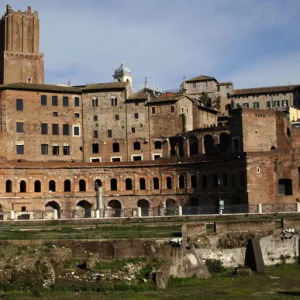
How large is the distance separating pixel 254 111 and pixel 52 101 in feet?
80.5

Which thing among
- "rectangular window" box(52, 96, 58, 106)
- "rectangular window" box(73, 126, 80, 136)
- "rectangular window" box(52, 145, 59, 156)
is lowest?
"rectangular window" box(52, 145, 59, 156)

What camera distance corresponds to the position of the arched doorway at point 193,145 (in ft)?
233

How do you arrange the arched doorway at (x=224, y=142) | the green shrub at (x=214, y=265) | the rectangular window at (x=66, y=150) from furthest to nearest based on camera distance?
the rectangular window at (x=66, y=150) < the arched doorway at (x=224, y=142) < the green shrub at (x=214, y=265)

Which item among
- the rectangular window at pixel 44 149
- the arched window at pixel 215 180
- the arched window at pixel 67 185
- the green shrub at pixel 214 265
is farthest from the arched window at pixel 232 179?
the green shrub at pixel 214 265

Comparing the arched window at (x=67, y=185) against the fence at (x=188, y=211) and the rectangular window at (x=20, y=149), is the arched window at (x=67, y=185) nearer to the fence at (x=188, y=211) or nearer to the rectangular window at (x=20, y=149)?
the rectangular window at (x=20, y=149)

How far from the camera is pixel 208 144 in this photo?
7138 centimetres

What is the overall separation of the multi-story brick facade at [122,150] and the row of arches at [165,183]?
11 centimetres

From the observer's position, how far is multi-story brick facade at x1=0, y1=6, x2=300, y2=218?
6222 centimetres

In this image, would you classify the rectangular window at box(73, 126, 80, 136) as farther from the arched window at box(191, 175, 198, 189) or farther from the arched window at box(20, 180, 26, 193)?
the arched window at box(191, 175, 198, 189)

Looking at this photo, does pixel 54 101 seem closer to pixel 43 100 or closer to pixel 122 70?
pixel 43 100

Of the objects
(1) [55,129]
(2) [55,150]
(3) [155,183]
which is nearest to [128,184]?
(3) [155,183]

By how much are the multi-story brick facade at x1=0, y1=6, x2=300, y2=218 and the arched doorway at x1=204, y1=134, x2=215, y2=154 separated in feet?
0.39

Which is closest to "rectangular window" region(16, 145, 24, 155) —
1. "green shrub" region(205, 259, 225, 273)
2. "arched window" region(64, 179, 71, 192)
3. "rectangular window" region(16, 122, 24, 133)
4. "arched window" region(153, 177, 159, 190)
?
"rectangular window" region(16, 122, 24, 133)

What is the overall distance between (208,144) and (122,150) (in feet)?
35.1
